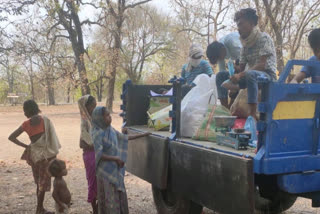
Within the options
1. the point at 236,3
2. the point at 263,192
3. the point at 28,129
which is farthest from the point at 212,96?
the point at 236,3

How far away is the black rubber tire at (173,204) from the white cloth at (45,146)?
51.1 inches

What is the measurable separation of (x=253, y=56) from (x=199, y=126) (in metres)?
1.03

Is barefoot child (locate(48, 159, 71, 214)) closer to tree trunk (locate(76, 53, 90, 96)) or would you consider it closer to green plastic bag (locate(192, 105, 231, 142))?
green plastic bag (locate(192, 105, 231, 142))

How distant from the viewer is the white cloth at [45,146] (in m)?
4.24

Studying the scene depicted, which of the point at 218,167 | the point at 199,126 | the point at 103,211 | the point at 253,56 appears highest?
the point at 253,56

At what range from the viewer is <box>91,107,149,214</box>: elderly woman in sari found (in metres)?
3.43

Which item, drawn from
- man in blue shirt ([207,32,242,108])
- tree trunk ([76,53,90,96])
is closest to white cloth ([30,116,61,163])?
man in blue shirt ([207,32,242,108])

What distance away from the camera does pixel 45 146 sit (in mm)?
4277

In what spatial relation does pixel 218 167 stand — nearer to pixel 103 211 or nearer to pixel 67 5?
pixel 103 211

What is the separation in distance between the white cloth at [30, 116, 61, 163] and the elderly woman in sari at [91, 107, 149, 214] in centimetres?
105

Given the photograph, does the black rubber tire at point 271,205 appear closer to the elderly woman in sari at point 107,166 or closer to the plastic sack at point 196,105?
the plastic sack at point 196,105

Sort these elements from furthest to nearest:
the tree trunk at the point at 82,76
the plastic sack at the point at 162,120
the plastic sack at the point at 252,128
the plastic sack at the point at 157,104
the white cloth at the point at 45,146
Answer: the tree trunk at the point at 82,76 → the plastic sack at the point at 157,104 → the white cloth at the point at 45,146 → the plastic sack at the point at 162,120 → the plastic sack at the point at 252,128

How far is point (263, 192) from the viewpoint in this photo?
2.99 meters

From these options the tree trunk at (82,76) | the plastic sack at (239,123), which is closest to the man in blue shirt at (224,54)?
the plastic sack at (239,123)
